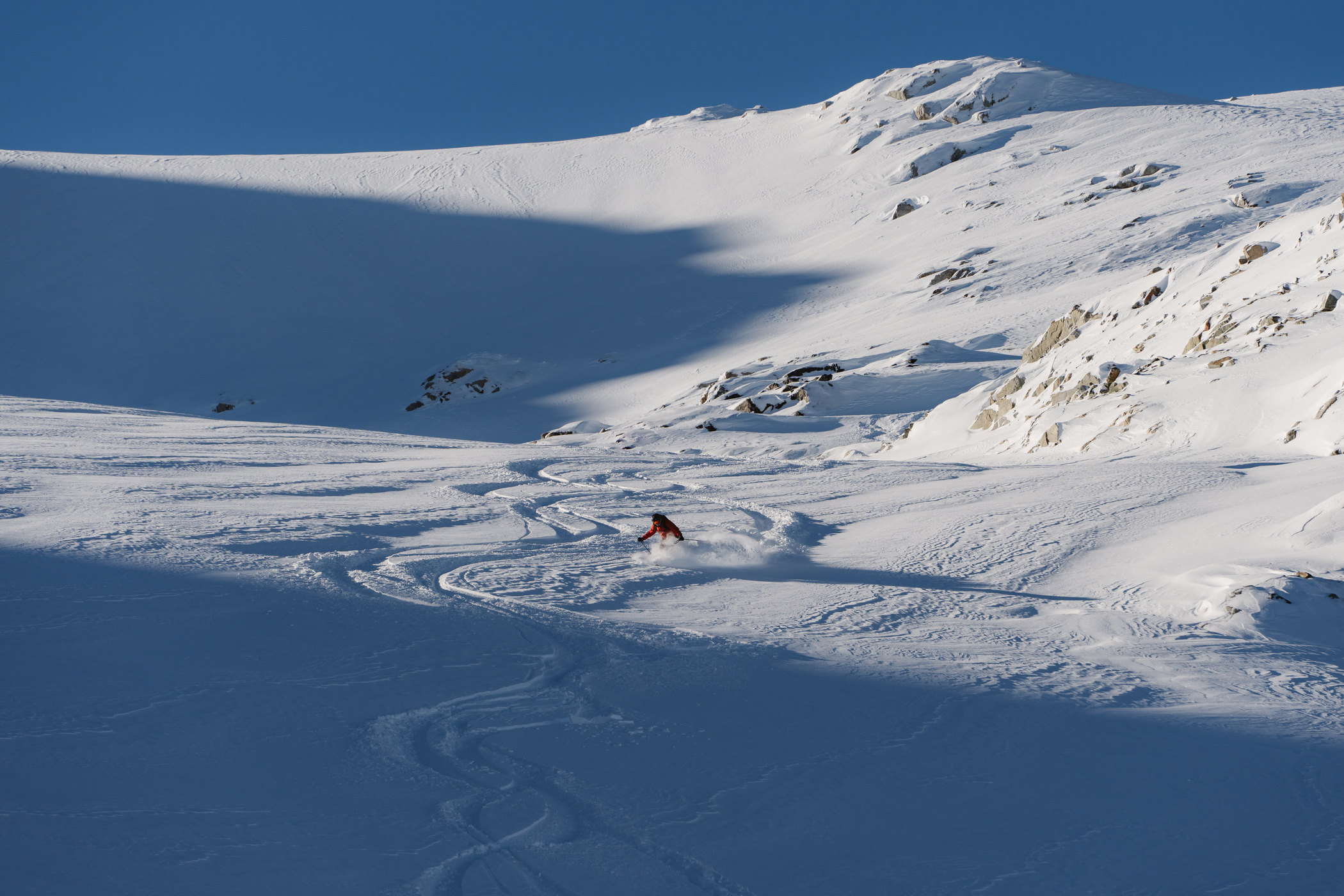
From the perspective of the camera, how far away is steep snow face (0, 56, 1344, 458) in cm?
3250

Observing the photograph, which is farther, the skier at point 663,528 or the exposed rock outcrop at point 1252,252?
the exposed rock outcrop at point 1252,252

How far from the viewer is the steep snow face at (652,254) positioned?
1280 inches

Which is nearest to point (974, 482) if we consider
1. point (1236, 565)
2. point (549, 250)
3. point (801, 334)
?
point (1236, 565)

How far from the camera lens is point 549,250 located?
2185 inches

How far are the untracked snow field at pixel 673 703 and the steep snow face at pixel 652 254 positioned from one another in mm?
14067

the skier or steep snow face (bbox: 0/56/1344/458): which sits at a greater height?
steep snow face (bbox: 0/56/1344/458)

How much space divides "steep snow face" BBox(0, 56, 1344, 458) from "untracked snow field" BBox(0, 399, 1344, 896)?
14.1 m

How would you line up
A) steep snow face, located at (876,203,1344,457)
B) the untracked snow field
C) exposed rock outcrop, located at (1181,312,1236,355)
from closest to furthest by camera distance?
the untracked snow field → steep snow face, located at (876,203,1344,457) → exposed rock outcrop, located at (1181,312,1236,355)

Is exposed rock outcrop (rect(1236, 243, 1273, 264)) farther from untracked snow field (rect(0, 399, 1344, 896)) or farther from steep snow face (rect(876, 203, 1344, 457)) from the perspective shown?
untracked snow field (rect(0, 399, 1344, 896))

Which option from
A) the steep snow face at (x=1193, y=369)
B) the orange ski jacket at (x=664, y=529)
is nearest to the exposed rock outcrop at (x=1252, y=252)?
the steep snow face at (x=1193, y=369)

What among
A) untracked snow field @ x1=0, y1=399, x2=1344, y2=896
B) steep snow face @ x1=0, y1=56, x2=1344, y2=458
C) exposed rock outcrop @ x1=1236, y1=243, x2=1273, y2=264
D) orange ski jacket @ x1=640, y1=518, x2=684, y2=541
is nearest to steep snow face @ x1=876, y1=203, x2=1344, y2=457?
exposed rock outcrop @ x1=1236, y1=243, x2=1273, y2=264

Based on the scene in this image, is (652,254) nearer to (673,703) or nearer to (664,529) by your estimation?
(664,529)

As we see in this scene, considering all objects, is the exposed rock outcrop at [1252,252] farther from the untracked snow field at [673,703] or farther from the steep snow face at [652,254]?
the untracked snow field at [673,703]

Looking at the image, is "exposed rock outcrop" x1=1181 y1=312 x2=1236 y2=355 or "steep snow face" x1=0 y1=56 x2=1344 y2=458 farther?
"steep snow face" x1=0 y1=56 x2=1344 y2=458
